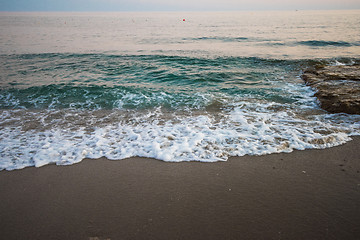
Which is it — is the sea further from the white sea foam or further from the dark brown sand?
the dark brown sand

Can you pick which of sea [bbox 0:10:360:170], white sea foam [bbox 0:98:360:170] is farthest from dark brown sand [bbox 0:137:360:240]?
sea [bbox 0:10:360:170]

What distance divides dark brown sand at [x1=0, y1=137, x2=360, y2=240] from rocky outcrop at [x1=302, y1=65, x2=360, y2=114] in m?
2.38

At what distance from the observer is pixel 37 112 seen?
6703 mm

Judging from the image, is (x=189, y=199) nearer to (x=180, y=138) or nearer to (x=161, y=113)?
(x=180, y=138)

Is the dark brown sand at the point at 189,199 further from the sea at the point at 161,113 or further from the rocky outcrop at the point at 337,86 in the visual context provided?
the rocky outcrop at the point at 337,86

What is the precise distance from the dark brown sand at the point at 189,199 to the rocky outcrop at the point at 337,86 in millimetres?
2382

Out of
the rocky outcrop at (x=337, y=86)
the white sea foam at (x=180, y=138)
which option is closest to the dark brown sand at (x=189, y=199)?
the white sea foam at (x=180, y=138)

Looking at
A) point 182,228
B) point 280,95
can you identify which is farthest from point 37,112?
point 280,95

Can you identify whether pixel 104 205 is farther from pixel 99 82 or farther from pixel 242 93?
pixel 99 82

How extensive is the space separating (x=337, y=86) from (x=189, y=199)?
7079 mm

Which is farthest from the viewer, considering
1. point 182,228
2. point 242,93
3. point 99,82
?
point 99,82

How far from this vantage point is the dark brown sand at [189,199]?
8.50 feet

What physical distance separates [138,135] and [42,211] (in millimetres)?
2430

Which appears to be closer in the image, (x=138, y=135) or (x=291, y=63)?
(x=138, y=135)
